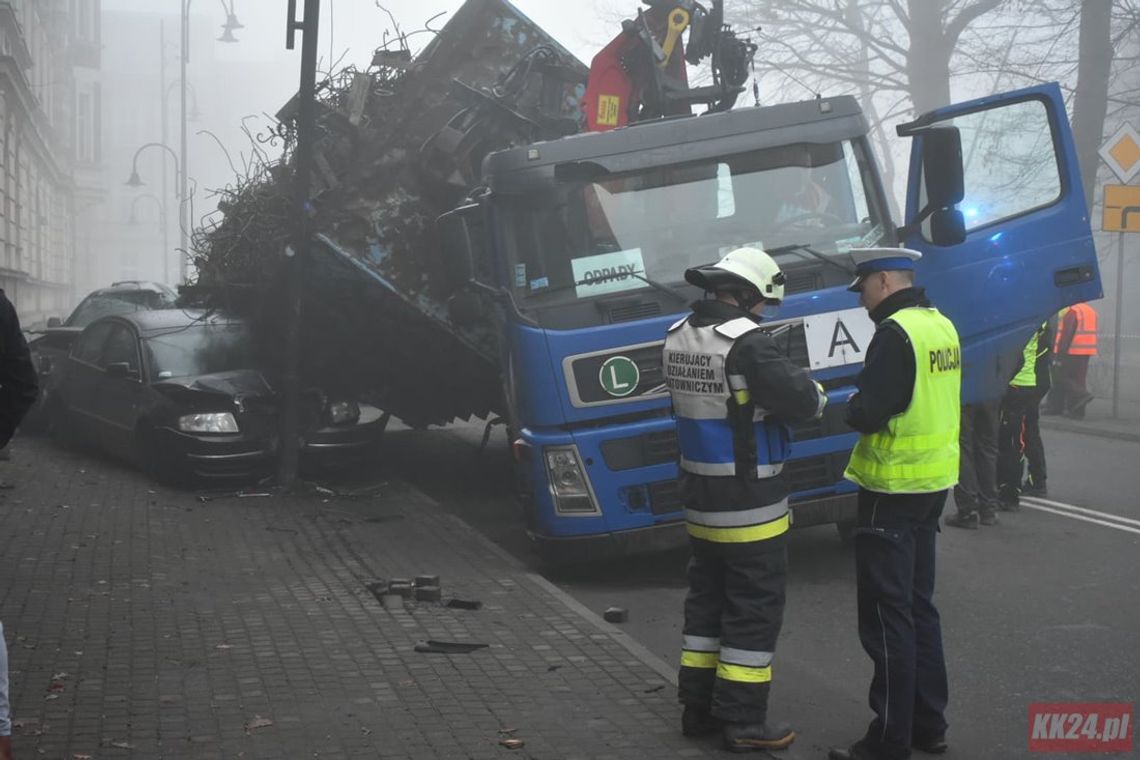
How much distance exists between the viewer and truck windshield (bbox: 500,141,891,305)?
25.8 feet

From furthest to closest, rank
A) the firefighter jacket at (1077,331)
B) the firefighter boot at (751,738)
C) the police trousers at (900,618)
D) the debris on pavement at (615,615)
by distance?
the firefighter jacket at (1077,331), the debris on pavement at (615,615), the firefighter boot at (751,738), the police trousers at (900,618)

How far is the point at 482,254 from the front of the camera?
838 centimetres

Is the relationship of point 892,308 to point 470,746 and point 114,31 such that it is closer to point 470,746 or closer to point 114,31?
point 470,746

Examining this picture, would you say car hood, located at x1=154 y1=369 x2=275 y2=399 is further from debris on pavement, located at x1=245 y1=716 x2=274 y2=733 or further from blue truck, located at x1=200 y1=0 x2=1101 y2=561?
debris on pavement, located at x1=245 y1=716 x2=274 y2=733

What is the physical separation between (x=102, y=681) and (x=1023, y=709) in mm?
3719

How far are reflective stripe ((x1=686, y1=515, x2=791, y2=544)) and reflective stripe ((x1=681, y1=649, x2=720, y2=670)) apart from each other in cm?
42

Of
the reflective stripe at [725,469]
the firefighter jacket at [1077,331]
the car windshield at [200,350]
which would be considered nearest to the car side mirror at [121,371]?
the car windshield at [200,350]

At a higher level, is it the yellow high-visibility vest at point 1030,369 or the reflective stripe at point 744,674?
the yellow high-visibility vest at point 1030,369

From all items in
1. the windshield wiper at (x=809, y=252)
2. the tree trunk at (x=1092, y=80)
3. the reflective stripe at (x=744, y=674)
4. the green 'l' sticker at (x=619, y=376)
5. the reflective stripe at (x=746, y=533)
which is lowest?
the reflective stripe at (x=744, y=674)

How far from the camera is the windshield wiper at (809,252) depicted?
7797 mm

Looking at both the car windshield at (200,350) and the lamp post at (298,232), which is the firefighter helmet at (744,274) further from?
the car windshield at (200,350)

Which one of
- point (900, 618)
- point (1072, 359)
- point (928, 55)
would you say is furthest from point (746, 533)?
point (928, 55)

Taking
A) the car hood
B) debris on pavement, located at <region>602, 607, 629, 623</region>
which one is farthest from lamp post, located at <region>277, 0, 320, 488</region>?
debris on pavement, located at <region>602, 607, 629, 623</region>

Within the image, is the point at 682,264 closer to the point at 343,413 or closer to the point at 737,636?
the point at 737,636
